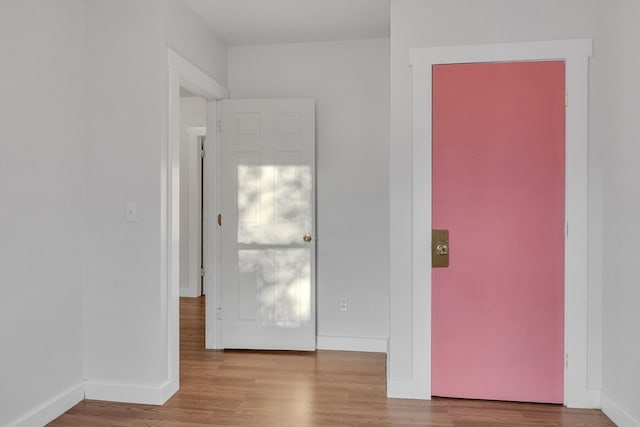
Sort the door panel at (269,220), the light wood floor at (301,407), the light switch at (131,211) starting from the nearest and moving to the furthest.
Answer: the light wood floor at (301,407)
the light switch at (131,211)
the door panel at (269,220)

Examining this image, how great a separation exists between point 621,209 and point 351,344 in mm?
2172

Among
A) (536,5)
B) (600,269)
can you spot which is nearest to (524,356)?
(600,269)

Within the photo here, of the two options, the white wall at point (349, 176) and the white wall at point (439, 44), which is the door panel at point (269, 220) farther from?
the white wall at point (439, 44)

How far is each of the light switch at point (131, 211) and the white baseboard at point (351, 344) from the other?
181 centimetres

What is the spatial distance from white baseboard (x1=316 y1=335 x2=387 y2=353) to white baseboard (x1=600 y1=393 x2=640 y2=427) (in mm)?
1537

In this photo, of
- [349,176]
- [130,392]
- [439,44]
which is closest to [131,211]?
[130,392]

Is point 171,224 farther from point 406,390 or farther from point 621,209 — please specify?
point 621,209

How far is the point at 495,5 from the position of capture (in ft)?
8.43

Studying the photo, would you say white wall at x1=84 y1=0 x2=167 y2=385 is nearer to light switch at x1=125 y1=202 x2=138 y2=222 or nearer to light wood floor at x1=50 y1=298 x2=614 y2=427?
light switch at x1=125 y1=202 x2=138 y2=222

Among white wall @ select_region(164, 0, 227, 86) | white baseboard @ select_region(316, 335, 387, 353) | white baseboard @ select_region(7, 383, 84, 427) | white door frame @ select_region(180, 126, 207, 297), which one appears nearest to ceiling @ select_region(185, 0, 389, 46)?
white wall @ select_region(164, 0, 227, 86)

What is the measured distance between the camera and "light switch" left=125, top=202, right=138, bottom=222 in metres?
2.64

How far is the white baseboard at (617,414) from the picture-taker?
2.21m

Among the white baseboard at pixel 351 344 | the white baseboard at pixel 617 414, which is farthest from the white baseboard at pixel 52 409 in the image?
the white baseboard at pixel 617 414

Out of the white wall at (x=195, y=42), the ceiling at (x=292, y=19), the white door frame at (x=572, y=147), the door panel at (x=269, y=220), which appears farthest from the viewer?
the door panel at (x=269, y=220)
